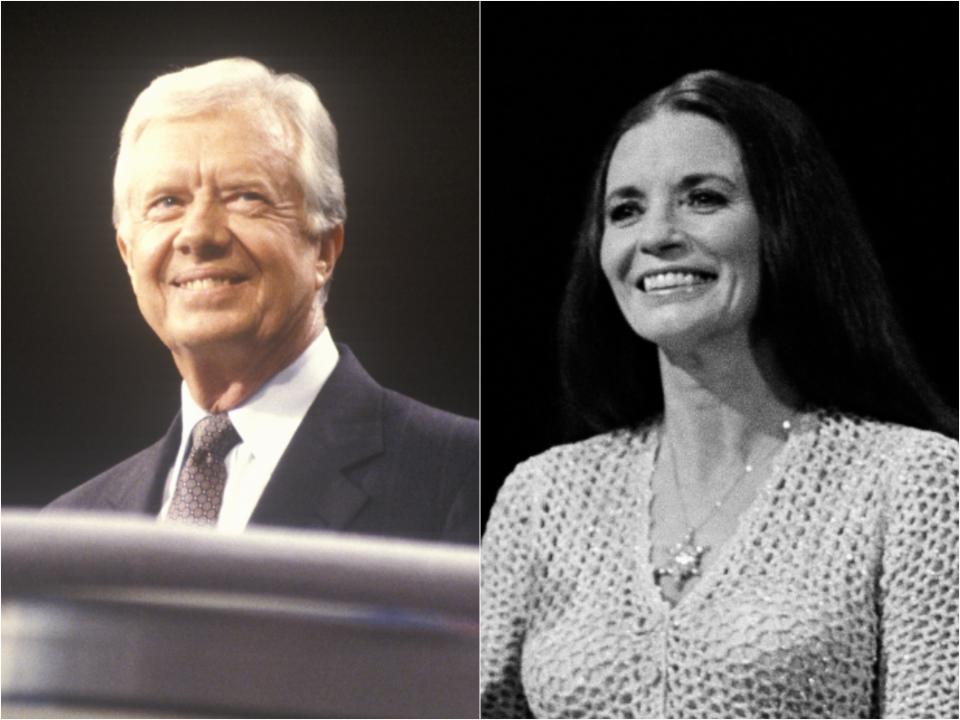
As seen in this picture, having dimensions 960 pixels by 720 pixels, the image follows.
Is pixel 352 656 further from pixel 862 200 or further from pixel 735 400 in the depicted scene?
pixel 862 200

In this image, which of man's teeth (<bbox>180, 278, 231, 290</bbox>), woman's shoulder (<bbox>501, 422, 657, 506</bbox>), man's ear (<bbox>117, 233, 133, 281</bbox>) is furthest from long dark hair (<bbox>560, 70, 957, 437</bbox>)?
man's ear (<bbox>117, 233, 133, 281</bbox>)

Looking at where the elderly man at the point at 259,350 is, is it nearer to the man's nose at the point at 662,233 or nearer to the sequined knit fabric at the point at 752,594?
the sequined knit fabric at the point at 752,594

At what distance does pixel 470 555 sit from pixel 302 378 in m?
0.59

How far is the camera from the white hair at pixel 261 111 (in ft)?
10.7

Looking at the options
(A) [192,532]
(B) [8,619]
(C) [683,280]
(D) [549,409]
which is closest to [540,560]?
(D) [549,409]

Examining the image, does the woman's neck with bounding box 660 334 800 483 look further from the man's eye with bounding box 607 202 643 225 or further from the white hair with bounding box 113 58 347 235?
the white hair with bounding box 113 58 347 235

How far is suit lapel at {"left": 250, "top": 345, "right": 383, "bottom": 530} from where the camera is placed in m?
3.19

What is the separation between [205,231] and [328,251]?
0.30 metres

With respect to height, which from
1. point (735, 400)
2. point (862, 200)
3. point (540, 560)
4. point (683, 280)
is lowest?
point (540, 560)

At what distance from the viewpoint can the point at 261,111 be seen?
3.29 m

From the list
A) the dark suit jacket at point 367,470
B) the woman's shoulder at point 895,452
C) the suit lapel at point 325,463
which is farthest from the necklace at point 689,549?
the suit lapel at point 325,463

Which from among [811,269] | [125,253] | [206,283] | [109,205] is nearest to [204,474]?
[206,283]

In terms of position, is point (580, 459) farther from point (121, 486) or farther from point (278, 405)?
point (121, 486)

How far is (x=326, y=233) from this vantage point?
10.7ft
